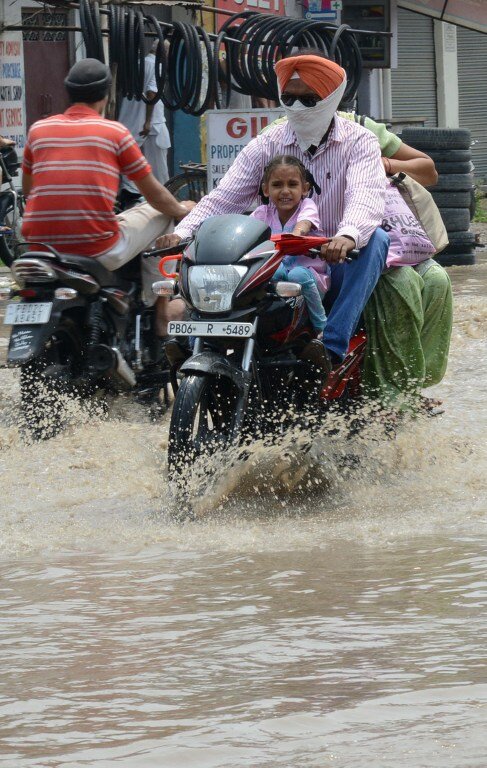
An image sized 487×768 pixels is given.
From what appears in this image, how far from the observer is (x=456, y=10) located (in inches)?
927

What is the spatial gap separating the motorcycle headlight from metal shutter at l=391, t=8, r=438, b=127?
73.5ft

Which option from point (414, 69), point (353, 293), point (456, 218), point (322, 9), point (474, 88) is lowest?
point (353, 293)

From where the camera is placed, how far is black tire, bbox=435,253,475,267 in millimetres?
14453

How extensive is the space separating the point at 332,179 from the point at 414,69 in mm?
22398

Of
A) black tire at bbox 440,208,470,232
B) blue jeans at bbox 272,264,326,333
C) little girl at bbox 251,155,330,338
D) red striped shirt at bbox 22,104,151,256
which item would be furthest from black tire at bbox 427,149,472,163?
blue jeans at bbox 272,264,326,333

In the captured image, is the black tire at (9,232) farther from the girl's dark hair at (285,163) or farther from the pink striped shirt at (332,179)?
the girl's dark hair at (285,163)

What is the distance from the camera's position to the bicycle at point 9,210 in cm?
1246

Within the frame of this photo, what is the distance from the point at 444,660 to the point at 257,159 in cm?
292

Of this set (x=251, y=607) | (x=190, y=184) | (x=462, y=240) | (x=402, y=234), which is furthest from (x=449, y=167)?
(x=251, y=607)

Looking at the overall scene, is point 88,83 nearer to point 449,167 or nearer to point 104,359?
point 104,359

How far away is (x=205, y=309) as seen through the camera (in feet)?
17.0

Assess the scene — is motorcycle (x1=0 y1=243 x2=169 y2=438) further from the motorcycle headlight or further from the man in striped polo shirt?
the motorcycle headlight

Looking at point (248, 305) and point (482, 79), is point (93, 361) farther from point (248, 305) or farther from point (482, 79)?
point (482, 79)

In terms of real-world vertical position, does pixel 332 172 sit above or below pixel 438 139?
below
